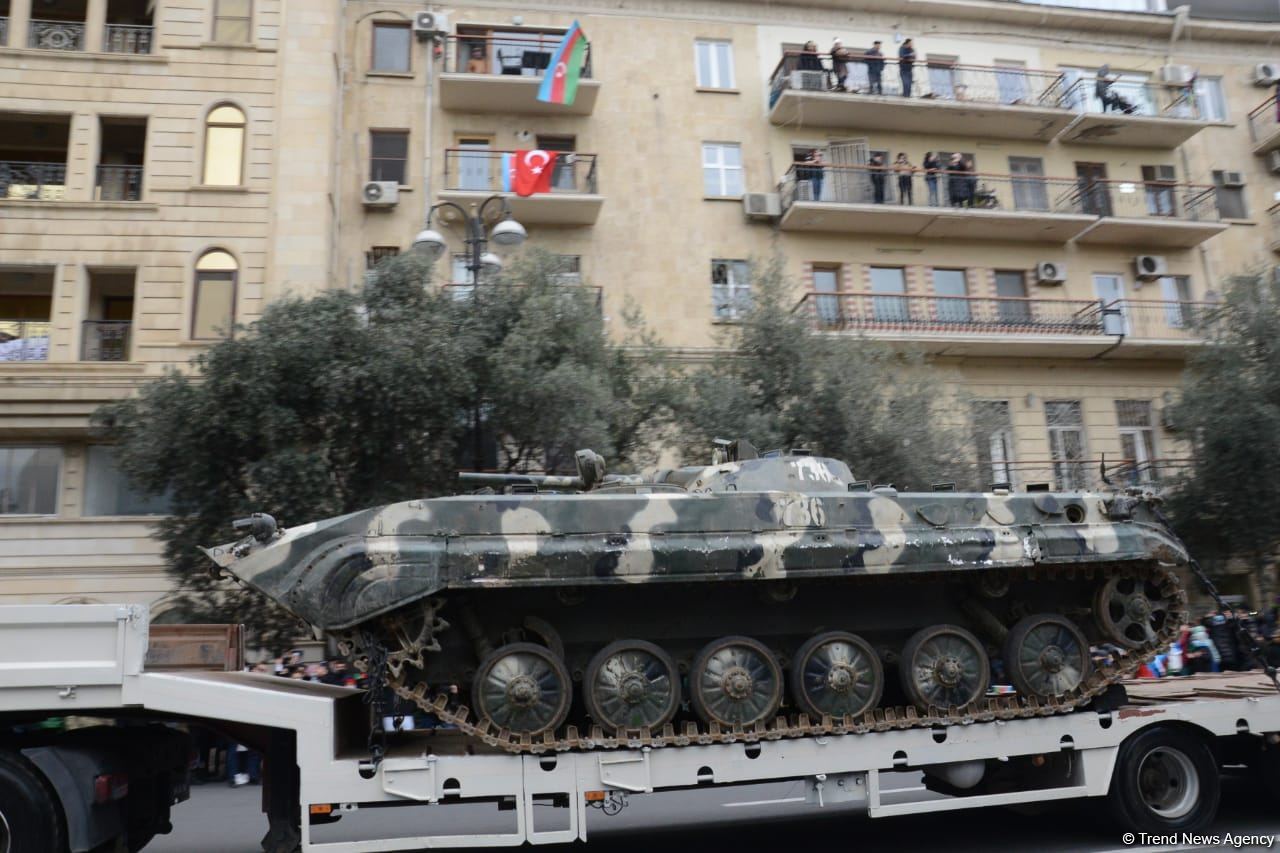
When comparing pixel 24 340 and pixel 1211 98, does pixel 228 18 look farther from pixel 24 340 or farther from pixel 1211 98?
pixel 1211 98

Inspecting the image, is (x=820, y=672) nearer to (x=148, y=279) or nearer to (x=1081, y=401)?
(x=148, y=279)

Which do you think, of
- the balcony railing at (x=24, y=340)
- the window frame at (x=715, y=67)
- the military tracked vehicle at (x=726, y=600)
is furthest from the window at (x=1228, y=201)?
the balcony railing at (x=24, y=340)

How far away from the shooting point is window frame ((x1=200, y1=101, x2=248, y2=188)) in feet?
69.6

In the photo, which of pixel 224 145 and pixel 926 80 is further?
pixel 926 80

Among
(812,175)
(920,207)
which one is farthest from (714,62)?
(920,207)

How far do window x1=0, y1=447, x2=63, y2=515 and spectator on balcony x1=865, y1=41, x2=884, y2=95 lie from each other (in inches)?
813

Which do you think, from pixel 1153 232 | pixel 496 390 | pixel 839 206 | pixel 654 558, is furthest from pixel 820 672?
pixel 1153 232

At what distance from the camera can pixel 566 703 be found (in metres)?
7.45

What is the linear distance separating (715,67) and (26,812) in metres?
23.2

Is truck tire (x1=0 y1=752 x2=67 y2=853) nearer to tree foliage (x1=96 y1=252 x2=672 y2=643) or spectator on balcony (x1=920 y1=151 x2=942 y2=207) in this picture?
tree foliage (x1=96 y1=252 x2=672 y2=643)

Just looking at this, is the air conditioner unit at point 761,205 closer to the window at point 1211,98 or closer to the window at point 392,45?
the window at point 392,45

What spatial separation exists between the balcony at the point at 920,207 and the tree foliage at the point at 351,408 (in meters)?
9.92

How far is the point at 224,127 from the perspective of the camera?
70.4ft

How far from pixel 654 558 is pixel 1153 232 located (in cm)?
2363
